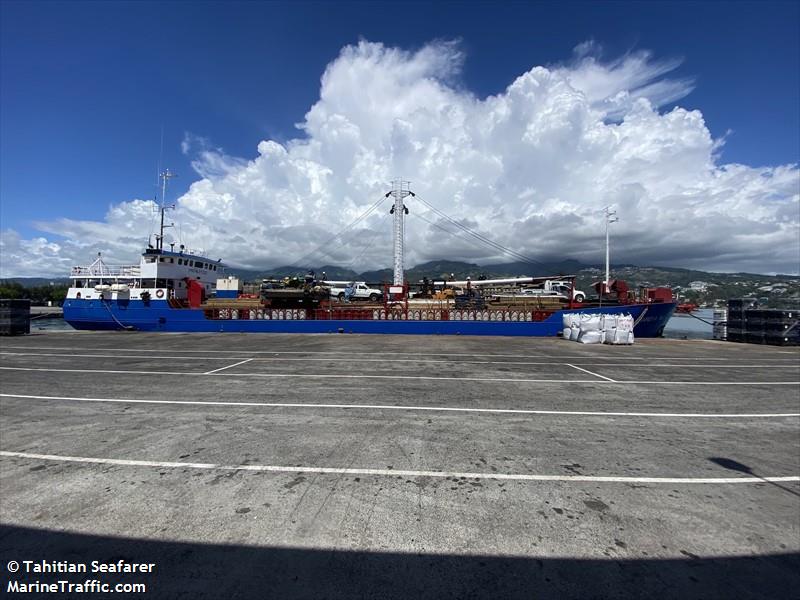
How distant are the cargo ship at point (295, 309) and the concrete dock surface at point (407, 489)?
15.8 m

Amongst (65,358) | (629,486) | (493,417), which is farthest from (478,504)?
(65,358)

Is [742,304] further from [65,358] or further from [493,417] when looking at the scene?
[65,358]

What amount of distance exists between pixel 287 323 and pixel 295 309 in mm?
1196

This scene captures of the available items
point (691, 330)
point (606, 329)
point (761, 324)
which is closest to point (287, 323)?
point (606, 329)

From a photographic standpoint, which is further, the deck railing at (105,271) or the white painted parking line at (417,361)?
the deck railing at (105,271)

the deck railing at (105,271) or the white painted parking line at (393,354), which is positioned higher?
the deck railing at (105,271)

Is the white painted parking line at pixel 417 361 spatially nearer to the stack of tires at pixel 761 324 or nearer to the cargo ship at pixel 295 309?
the stack of tires at pixel 761 324

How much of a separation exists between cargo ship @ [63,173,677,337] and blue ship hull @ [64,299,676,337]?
6cm

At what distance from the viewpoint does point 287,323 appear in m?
24.9

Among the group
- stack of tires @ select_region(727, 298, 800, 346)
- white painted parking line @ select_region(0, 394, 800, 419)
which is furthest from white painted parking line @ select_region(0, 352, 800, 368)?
stack of tires @ select_region(727, 298, 800, 346)

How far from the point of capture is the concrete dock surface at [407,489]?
249 cm

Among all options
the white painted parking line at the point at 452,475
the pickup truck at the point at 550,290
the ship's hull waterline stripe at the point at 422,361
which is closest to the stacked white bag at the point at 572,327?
the ship's hull waterline stripe at the point at 422,361

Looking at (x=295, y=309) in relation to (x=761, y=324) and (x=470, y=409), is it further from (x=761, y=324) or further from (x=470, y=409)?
(x=761, y=324)

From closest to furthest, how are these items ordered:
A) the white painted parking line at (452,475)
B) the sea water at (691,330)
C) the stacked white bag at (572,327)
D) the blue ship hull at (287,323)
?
the white painted parking line at (452,475)
the stacked white bag at (572,327)
the blue ship hull at (287,323)
the sea water at (691,330)
